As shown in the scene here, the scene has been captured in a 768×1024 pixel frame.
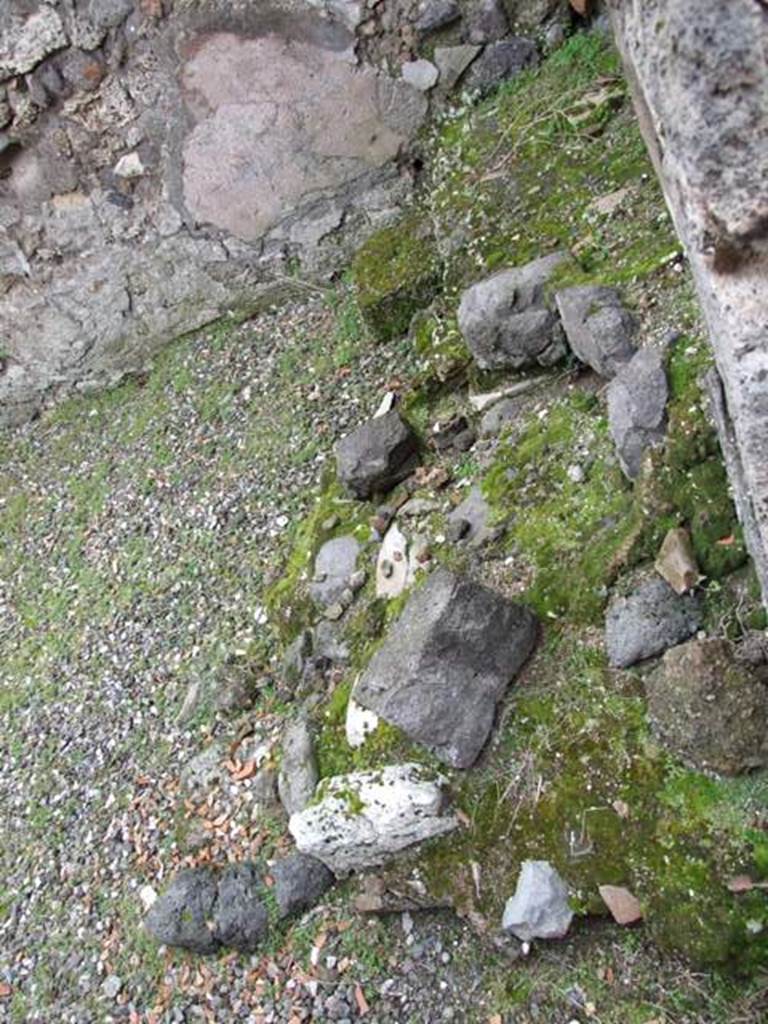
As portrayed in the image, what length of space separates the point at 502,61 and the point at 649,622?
281 cm

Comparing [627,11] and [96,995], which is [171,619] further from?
[627,11]

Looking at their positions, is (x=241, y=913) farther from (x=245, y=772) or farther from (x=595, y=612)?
(x=595, y=612)

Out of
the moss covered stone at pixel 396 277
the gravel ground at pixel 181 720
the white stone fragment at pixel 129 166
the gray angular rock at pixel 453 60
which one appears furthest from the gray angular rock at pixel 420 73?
the white stone fragment at pixel 129 166

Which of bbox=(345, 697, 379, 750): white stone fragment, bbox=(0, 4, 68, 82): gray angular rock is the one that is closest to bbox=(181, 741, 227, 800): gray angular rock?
bbox=(345, 697, 379, 750): white stone fragment

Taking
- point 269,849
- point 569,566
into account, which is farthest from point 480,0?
point 269,849

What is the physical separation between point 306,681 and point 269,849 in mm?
503

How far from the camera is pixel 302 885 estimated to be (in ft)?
8.38

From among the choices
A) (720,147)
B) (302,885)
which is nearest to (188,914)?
(302,885)

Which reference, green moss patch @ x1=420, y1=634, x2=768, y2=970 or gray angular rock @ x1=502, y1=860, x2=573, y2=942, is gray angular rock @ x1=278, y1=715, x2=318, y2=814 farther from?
gray angular rock @ x1=502, y1=860, x2=573, y2=942

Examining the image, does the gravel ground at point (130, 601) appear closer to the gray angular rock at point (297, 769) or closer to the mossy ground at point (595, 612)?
the gray angular rock at point (297, 769)

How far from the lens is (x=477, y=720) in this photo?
2385 millimetres

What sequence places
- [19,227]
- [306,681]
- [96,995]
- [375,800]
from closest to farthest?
[375,800] < [96,995] < [306,681] < [19,227]

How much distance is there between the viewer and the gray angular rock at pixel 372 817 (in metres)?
2.36

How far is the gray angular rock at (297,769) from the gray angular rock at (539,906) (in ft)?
2.17
